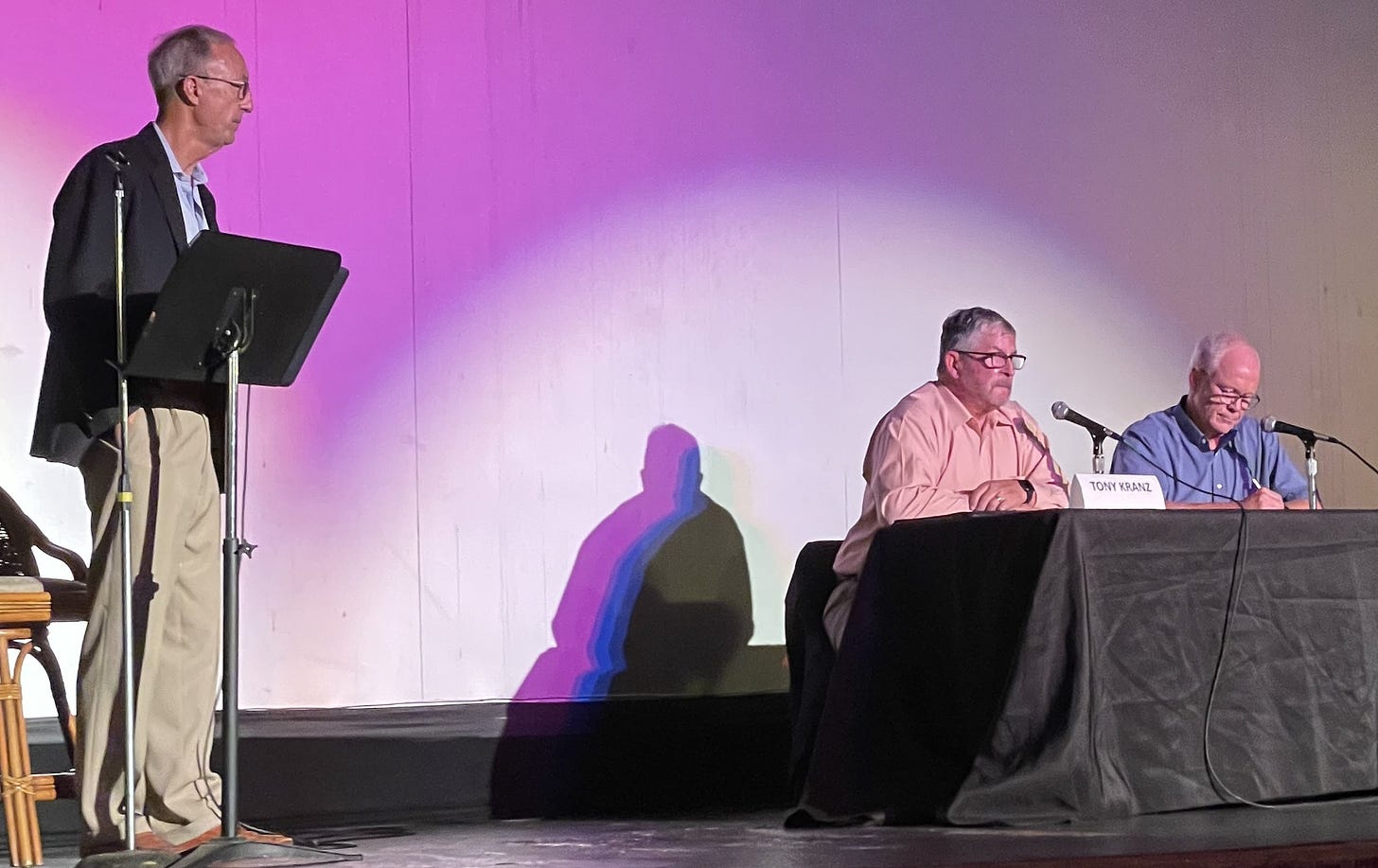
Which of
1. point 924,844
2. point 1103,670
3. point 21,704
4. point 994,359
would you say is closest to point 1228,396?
point 994,359

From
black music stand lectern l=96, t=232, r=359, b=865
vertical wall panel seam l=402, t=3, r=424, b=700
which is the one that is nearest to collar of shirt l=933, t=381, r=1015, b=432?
vertical wall panel seam l=402, t=3, r=424, b=700

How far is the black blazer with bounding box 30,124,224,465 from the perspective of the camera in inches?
108

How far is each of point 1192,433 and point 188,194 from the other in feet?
8.10

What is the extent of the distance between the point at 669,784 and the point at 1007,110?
87.8 inches

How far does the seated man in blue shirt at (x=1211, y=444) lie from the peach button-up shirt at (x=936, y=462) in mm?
338

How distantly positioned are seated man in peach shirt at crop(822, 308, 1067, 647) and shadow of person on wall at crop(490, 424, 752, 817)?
2.72 ft

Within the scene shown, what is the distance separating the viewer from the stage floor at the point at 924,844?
7.84 feet

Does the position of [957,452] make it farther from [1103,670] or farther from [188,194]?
[188,194]

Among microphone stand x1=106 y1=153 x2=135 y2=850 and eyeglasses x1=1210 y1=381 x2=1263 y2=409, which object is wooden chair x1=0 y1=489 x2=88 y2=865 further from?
eyeglasses x1=1210 y1=381 x2=1263 y2=409

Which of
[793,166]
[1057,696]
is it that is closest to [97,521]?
[1057,696]

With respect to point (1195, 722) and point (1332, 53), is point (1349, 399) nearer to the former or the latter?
point (1332, 53)

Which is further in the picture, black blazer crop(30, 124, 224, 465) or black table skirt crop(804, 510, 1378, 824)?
black table skirt crop(804, 510, 1378, 824)

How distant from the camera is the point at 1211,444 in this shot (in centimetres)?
414

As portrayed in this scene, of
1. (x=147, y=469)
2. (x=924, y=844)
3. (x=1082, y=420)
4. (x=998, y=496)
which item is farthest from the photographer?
(x=998, y=496)
